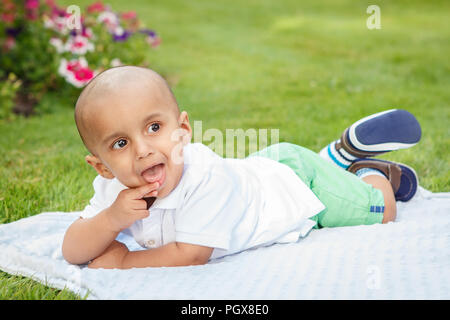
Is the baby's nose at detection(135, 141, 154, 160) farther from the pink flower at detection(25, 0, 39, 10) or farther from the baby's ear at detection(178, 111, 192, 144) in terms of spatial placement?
the pink flower at detection(25, 0, 39, 10)

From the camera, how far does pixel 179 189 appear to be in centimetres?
180

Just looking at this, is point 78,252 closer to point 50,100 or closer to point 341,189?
point 341,189

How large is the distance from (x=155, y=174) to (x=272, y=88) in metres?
4.34

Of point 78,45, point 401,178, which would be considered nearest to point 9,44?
point 78,45

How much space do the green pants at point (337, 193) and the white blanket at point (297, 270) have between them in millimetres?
94

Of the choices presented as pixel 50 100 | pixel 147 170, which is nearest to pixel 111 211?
pixel 147 170

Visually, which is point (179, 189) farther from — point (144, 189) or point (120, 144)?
point (120, 144)

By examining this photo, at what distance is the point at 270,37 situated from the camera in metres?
9.84

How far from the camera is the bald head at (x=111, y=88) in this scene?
5.30ft

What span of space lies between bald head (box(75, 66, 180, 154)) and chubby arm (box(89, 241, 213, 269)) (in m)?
0.45

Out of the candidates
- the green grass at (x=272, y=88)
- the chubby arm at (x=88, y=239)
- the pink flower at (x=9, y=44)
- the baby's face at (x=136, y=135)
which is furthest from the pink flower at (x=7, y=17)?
the baby's face at (x=136, y=135)

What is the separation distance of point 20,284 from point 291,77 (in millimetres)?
5074

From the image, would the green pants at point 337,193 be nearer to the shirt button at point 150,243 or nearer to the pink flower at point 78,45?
the shirt button at point 150,243

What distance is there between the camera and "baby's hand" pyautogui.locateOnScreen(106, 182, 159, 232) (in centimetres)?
Result: 168
